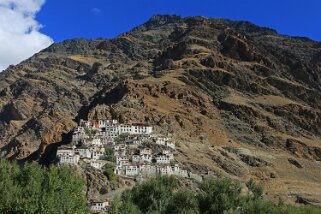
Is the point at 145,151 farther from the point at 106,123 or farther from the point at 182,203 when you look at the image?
the point at 182,203

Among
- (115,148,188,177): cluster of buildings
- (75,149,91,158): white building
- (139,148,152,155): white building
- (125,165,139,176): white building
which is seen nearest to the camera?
(125,165,139,176): white building

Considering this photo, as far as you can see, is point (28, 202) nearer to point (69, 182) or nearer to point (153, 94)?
point (69, 182)

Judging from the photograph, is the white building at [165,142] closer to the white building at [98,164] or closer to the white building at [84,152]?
the white building at [98,164]

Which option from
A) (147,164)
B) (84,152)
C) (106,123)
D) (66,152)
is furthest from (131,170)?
(106,123)

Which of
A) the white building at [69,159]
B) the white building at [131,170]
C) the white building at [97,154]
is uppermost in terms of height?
the white building at [97,154]

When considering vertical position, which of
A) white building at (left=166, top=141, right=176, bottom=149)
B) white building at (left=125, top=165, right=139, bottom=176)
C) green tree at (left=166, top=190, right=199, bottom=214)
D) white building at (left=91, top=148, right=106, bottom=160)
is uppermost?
white building at (left=166, top=141, right=176, bottom=149)

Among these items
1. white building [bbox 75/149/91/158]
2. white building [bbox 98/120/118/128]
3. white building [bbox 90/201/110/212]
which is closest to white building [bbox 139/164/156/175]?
white building [bbox 75/149/91/158]

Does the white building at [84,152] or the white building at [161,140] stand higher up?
the white building at [161,140]

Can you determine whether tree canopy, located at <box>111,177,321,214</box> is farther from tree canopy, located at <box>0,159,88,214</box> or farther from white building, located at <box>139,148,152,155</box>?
white building, located at <box>139,148,152,155</box>

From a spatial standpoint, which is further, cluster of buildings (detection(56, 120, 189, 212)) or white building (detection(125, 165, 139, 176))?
cluster of buildings (detection(56, 120, 189, 212))

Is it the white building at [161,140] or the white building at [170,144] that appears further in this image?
the white building at [170,144]

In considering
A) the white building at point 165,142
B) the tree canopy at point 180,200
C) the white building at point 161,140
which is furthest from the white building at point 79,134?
the tree canopy at point 180,200

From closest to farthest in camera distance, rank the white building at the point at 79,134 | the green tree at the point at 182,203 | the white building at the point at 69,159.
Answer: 1. the green tree at the point at 182,203
2. the white building at the point at 69,159
3. the white building at the point at 79,134

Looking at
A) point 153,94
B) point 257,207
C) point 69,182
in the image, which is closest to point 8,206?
point 69,182
